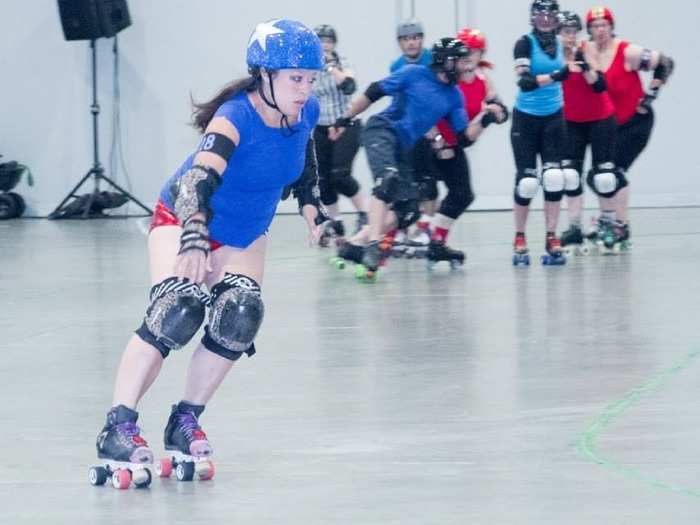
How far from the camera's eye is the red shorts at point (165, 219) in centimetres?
382

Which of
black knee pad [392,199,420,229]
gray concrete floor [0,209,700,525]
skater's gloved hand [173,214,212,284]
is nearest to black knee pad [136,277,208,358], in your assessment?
skater's gloved hand [173,214,212,284]

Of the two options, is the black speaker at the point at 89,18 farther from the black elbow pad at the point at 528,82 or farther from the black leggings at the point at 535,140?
the black elbow pad at the point at 528,82

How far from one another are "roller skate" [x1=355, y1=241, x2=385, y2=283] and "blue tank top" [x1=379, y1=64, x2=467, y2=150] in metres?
0.72

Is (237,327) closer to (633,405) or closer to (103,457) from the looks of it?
(103,457)

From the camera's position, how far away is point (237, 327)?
3652mm

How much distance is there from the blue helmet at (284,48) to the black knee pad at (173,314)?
1.85 feet

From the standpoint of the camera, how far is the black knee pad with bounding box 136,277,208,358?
11.7 ft

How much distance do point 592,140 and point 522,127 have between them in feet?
1.71

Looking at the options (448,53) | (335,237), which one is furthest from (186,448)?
(335,237)

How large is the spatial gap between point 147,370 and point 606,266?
5298 millimetres

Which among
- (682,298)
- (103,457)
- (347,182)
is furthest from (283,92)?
(347,182)

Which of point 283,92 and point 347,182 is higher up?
point 283,92

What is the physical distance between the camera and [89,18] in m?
12.9

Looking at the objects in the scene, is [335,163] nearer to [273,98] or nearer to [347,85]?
[347,85]
